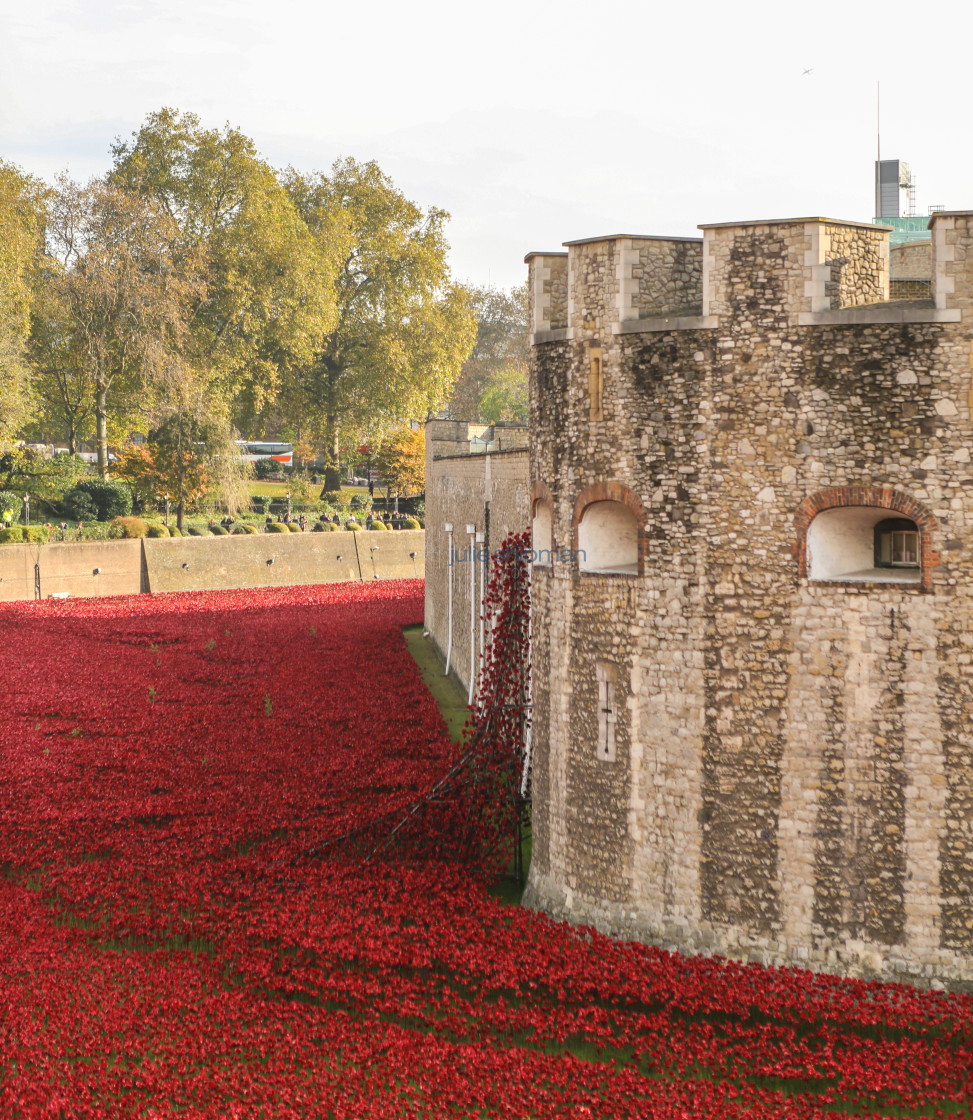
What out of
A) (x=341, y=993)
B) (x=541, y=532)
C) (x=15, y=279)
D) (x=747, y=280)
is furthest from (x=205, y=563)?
(x=747, y=280)

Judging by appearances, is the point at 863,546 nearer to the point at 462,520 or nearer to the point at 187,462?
the point at 462,520

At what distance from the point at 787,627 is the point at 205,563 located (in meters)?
28.1

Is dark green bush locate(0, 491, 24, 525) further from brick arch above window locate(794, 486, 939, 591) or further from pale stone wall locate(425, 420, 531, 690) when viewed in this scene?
brick arch above window locate(794, 486, 939, 591)

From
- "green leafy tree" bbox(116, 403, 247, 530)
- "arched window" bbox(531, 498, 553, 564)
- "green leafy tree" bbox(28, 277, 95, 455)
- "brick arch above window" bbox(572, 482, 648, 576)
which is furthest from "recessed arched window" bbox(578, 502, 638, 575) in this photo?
"green leafy tree" bbox(28, 277, 95, 455)

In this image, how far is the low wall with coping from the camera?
31719mm

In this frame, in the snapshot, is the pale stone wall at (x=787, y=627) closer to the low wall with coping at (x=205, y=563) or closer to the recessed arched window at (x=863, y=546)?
the recessed arched window at (x=863, y=546)

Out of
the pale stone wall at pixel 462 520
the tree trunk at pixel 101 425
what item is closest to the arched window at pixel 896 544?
the pale stone wall at pixel 462 520

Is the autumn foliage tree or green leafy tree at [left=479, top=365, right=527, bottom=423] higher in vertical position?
green leafy tree at [left=479, top=365, right=527, bottom=423]

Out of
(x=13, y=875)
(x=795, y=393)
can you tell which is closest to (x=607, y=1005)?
(x=795, y=393)

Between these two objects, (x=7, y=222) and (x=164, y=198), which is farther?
(x=164, y=198)

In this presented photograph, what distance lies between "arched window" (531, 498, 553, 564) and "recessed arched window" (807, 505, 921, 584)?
8.59ft

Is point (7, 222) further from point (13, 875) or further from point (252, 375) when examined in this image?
point (13, 875)

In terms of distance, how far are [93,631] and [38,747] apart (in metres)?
10.7

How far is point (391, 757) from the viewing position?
15.5m
